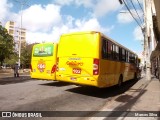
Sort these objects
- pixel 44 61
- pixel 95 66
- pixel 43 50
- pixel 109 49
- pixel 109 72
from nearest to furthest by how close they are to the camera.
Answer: pixel 95 66 < pixel 109 49 < pixel 109 72 < pixel 44 61 < pixel 43 50

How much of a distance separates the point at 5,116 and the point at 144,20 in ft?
72.7

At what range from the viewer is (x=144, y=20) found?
26.8 metres

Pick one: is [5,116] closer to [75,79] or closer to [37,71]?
[75,79]

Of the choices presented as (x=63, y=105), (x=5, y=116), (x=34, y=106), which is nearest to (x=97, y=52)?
(x=63, y=105)

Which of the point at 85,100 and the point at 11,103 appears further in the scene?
the point at 85,100

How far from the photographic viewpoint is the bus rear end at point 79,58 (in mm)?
11711

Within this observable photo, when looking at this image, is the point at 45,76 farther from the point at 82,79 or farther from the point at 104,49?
the point at 104,49

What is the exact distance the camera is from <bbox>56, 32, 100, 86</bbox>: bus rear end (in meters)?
11.7

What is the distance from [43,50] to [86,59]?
4837 millimetres

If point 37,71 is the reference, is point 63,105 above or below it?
below

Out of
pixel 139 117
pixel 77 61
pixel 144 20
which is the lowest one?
pixel 139 117

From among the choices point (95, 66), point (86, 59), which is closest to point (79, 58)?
point (86, 59)

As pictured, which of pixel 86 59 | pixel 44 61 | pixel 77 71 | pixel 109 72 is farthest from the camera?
pixel 44 61

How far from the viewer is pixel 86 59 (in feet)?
39.2
